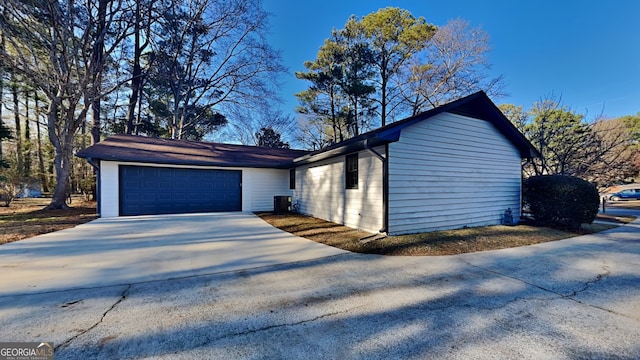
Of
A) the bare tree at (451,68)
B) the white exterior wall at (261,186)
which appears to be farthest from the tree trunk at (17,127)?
the bare tree at (451,68)

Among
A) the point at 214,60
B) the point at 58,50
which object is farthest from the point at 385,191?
the point at 214,60

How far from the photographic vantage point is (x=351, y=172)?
25.1 feet

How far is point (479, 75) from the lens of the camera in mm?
16297

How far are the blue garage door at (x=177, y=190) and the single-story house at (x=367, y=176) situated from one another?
0.04 meters

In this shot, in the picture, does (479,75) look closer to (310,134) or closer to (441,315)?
(310,134)

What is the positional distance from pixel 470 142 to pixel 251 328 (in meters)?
7.99

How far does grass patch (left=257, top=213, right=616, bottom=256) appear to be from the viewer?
5.11 meters

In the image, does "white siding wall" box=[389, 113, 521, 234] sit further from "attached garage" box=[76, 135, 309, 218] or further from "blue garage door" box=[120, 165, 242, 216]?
"blue garage door" box=[120, 165, 242, 216]

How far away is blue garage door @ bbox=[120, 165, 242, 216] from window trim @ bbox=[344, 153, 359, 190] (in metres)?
6.01

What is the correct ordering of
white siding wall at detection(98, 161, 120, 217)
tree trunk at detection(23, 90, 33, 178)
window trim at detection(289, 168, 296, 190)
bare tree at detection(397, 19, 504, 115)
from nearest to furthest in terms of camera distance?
white siding wall at detection(98, 161, 120, 217)
window trim at detection(289, 168, 296, 190)
bare tree at detection(397, 19, 504, 115)
tree trunk at detection(23, 90, 33, 178)

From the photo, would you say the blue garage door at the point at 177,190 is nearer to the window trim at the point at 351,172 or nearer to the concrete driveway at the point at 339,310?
the concrete driveway at the point at 339,310

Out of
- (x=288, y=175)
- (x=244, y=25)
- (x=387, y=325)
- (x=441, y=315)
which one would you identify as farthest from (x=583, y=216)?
(x=244, y=25)

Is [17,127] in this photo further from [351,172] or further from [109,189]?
[351,172]

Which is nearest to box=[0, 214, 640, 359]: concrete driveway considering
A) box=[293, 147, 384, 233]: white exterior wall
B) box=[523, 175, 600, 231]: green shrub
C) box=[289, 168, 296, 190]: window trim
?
box=[293, 147, 384, 233]: white exterior wall
